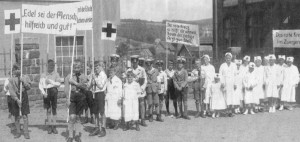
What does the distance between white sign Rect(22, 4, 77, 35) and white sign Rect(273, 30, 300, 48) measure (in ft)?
28.3

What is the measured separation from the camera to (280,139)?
33.5ft

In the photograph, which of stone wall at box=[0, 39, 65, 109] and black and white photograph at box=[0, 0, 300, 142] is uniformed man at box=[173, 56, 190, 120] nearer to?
black and white photograph at box=[0, 0, 300, 142]

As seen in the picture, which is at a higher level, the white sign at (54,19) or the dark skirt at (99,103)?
the white sign at (54,19)

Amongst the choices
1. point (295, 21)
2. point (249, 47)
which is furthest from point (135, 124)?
point (249, 47)

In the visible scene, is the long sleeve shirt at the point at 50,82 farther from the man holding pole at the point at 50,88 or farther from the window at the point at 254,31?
the window at the point at 254,31

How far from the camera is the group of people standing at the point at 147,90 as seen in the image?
10.7 m

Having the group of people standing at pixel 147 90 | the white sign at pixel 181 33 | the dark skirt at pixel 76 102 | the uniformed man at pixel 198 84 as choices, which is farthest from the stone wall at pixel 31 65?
the dark skirt at pixel 76 102

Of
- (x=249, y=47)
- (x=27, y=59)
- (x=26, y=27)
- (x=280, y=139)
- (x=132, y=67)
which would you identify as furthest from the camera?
(x=249, y=47)

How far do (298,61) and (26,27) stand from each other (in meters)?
16.9

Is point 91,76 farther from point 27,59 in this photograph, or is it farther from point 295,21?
point 295,21

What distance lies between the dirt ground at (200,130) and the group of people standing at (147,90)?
36 cm

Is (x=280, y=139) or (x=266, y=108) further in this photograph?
(x=266, y=108)

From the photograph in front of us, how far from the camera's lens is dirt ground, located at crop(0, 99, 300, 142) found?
1038cm

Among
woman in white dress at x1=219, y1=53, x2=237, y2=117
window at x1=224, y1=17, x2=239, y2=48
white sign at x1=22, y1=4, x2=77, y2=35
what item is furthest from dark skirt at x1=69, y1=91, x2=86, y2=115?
window at x1=224, y1=17, x2=239, y2=48
